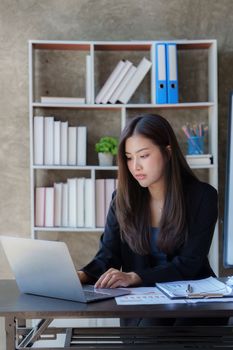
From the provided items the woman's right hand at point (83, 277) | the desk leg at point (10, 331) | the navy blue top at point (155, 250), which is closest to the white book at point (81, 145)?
the navy blue top at point (155, 250)

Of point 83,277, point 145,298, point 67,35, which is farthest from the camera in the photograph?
point 67,35

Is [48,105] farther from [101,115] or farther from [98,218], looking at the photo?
[98,218]

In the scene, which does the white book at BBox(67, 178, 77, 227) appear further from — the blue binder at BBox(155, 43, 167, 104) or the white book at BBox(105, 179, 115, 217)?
the blue binder at BBox(155, 43, 167, 104)

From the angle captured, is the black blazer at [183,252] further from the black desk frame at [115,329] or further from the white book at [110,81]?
the white book at [110,81]

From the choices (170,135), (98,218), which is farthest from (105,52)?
(170,135)

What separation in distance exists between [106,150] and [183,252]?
1.68 meters

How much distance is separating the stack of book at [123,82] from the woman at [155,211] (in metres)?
1.54

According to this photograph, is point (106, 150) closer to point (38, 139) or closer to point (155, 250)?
point (38, 139)

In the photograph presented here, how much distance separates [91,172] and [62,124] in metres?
0.36

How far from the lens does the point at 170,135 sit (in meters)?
2.07

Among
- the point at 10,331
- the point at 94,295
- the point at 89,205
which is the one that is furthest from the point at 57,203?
the point at 10,331

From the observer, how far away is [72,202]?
355cm

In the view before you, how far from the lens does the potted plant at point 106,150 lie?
11.7 ft

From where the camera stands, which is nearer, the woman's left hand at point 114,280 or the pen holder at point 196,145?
the woman's left hand at point 114,280
